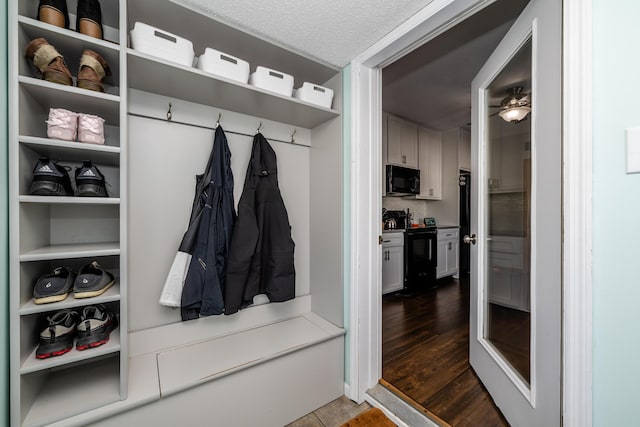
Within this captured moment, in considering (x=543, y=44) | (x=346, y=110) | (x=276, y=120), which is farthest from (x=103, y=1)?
(x=543, y=44)

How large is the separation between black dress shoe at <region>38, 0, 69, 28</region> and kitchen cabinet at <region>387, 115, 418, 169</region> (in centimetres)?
316

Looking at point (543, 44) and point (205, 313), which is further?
point (205, 313)

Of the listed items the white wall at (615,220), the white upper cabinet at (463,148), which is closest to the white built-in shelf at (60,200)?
the white wall at (615,220)

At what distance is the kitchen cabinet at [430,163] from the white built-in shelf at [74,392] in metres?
3.84

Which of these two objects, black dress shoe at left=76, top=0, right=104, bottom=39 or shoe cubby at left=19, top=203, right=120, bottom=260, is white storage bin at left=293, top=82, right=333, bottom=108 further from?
shoe cubby at left=19, top=203, right=120, bottom=260

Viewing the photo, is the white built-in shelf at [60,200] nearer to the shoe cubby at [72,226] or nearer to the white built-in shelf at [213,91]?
the shoe cubby at [72,226]

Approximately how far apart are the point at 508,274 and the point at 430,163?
3.00 meters

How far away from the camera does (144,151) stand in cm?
144

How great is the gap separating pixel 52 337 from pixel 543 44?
7.35ft

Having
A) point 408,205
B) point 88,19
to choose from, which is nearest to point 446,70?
point 408,205

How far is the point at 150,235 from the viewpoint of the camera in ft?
4.78

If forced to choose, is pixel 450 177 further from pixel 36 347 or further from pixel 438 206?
pixel 36 347

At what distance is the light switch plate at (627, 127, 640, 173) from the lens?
2.36ft

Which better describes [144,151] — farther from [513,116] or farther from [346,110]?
[513,116]
